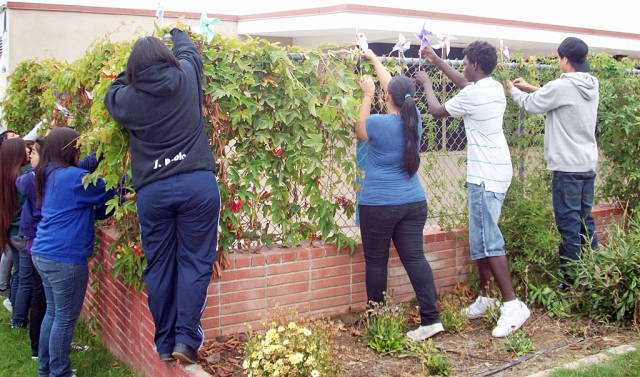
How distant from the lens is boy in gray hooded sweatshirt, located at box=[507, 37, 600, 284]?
4812 millimetres

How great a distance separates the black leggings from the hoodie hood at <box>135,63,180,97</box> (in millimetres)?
1535

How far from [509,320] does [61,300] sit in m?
3.00

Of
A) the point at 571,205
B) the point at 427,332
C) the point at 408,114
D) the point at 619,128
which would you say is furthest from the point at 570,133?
the point at 427,332

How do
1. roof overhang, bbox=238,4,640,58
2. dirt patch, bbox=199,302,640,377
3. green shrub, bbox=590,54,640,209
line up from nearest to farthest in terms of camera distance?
dirt patch, bbox=199,302,640,377, green shrub, bbox=590,54,640,209, roof overhang, bbox=238,4,640,58

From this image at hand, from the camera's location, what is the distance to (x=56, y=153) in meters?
4.14

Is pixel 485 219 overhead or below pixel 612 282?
overhead

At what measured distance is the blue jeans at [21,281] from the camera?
493cm

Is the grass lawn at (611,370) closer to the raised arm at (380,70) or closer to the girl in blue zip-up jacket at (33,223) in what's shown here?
the raised arm at (380,70)

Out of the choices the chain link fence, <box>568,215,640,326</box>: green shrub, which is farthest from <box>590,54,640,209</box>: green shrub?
<box>568,215,640,326</box>: green shrub

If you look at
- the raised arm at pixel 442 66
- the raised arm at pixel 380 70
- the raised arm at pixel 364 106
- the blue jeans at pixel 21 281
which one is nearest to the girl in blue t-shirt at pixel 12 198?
the blue jeans at pixel 21 281

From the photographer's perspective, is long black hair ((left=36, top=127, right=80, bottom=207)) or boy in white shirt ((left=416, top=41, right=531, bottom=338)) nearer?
long black hair ((left=36, top=127, right=80, bottom=207))

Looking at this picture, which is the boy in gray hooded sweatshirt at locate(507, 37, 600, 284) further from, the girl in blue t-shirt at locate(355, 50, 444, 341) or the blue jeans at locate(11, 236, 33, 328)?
the blue jeans at locate(11, 236, 33, 328)

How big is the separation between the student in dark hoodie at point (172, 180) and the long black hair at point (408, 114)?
1.29 m

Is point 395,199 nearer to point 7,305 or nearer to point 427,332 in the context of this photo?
point 427,332
